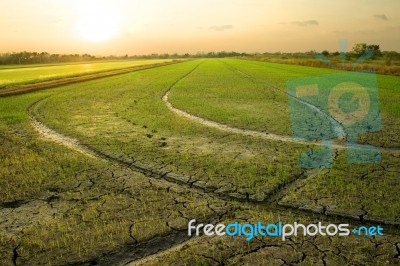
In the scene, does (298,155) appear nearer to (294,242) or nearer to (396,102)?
(294,242)

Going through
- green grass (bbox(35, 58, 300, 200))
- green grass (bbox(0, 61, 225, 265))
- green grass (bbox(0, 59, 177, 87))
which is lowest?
green grass (bbox(0, 61, 225, 265))

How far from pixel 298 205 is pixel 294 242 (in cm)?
96

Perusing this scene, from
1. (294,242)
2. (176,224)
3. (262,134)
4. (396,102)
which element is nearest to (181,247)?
(176,224)

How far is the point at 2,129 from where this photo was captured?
951cm

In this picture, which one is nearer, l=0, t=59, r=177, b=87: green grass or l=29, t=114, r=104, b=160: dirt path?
l=29, t=114, r=104, b=160: dirt path
